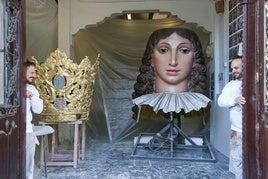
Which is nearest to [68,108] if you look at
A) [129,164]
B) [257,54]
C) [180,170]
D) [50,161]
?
[50,161]

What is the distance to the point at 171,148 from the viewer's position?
3643mm

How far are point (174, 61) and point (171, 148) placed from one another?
3.85 ft

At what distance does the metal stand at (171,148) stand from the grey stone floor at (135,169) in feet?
0.37

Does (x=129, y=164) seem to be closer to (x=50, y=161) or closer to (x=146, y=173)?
(x=146, y=173)

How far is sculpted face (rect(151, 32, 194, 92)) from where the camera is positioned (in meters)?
4.05

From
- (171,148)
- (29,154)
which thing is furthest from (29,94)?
(171,148)

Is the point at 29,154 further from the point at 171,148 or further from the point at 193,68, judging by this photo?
the point at 193,68

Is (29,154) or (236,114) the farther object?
(29,154)

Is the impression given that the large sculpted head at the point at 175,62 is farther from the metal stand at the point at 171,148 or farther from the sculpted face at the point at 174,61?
the metal stand at the point at 171,148

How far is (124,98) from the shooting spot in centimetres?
548

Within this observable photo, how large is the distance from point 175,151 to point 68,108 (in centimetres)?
155

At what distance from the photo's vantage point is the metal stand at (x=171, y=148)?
368 cm

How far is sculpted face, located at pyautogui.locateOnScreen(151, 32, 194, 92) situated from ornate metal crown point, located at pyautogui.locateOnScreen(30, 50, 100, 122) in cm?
120

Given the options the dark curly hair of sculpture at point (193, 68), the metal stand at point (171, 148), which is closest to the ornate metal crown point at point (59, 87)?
the metal stand at point (171, 148)
